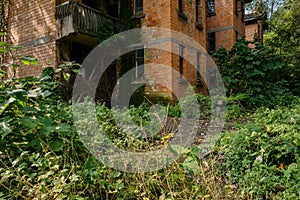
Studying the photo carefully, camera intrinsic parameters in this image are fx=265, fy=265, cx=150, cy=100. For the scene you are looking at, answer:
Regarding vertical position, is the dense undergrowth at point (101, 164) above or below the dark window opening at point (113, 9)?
below

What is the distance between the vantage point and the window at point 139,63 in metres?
10.5

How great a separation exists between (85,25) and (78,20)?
29 cm

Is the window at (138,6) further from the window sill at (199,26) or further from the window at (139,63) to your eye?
the window sill at (199,26)

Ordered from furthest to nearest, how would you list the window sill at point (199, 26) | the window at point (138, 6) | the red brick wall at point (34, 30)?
the window sill at point (199, 26)
the window at point (138, 6)
the red brick wall at point (34, 30)

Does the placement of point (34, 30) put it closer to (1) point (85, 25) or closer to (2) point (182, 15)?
(1) point (85, 25)

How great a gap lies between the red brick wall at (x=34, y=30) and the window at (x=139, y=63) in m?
3.11

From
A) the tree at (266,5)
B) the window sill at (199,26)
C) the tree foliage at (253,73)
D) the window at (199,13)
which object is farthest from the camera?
the tree at (266,5)

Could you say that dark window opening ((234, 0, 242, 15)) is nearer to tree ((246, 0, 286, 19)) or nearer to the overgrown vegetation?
tree ((246, 0, 286, 19))

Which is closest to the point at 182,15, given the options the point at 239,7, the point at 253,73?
the point at 253,73

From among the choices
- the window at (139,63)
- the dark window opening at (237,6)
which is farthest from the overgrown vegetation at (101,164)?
the dark window opening at (237,6)

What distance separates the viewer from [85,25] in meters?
8.79

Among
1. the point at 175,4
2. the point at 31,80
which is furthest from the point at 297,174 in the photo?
the point at 175,4

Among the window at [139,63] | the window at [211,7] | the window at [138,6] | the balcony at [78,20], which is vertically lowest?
the window at [139,63]

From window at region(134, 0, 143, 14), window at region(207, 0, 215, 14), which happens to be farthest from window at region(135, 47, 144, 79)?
window at region(207, 0, 215, 14)
